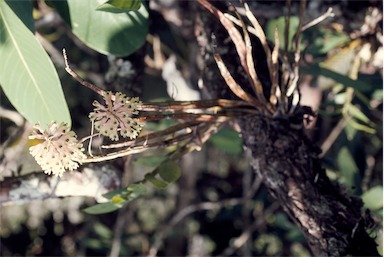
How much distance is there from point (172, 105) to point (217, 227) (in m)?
1.34

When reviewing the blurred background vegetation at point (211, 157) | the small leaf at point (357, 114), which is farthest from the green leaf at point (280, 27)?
the small leaf at point (357, 114)

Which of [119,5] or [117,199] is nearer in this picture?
[119,5]

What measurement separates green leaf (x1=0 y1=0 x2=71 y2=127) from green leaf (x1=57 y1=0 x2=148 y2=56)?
0.11 m

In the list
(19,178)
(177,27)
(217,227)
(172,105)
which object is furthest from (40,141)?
(217,227)

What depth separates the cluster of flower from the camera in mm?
691

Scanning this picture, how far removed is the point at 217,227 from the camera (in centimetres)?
207

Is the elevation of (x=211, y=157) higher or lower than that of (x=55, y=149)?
lower

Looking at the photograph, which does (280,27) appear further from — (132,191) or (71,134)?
(71,134)

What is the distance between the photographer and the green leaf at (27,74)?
0.80 m

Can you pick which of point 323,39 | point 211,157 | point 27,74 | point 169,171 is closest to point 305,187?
point 169,171

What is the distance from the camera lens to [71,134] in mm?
701

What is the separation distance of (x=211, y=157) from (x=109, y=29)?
161 centimetres

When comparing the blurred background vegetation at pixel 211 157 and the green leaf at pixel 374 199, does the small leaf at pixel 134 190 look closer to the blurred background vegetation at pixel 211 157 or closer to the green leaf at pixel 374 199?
the blurred background vegetation at pixel 211 157

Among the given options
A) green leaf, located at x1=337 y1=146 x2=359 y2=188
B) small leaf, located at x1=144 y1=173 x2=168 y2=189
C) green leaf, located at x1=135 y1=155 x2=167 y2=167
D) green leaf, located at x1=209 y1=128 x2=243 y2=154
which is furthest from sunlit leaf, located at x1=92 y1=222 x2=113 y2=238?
small leaf, located at x1=144 y1=173 x2=168 y2=189
